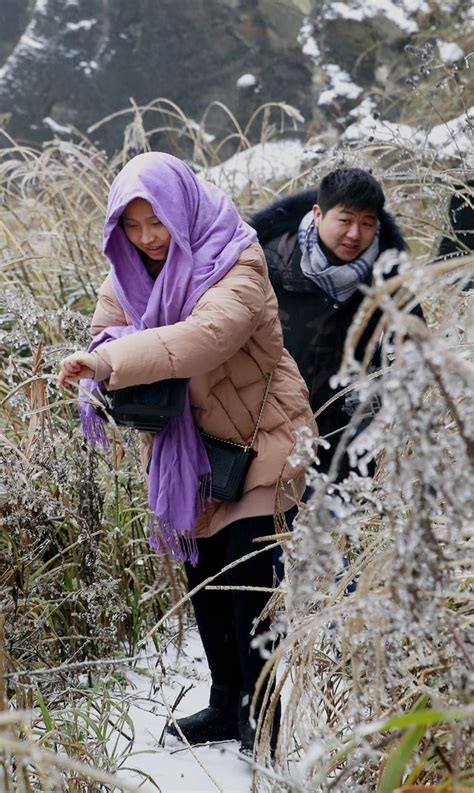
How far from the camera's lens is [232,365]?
2680mm

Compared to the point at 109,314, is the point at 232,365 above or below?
below

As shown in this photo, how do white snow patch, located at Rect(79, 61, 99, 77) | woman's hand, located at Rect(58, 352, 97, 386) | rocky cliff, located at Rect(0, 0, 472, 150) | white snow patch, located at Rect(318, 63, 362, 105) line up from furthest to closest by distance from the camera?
white snow patch, located at Rect(79, 61, 99, 77), rocky cliff, located at Rect(0, 0, 472, 150), white snow patch, located at Rect(318, 63, 362, 105), woman's hand, located at Rect(58, 352, 97, 386)

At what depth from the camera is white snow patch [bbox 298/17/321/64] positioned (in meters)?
10.4

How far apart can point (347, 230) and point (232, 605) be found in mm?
1177

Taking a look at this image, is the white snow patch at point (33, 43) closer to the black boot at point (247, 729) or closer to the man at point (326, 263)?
the man at point (326, 263)

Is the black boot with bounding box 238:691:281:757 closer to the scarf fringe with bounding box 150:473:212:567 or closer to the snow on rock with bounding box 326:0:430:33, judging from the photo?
the scarf fringe with bounding box 150:473:212:567

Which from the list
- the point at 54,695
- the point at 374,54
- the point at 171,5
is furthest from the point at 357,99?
the point at 54,695

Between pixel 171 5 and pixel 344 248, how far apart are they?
26.4 feet

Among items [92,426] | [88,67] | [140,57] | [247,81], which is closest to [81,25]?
[88,67]

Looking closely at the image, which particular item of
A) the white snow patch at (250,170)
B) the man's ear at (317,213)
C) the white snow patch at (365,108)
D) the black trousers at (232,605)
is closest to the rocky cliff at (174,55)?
the white snow patch at (365,108)

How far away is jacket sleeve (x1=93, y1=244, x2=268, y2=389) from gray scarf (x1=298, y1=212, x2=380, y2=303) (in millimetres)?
724

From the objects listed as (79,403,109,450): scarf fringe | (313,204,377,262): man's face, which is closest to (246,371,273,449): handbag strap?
(79,403,109,450): scarf fringe

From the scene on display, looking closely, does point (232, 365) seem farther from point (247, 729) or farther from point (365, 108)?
point (365, 108)

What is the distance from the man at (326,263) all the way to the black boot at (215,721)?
0.86 metres
